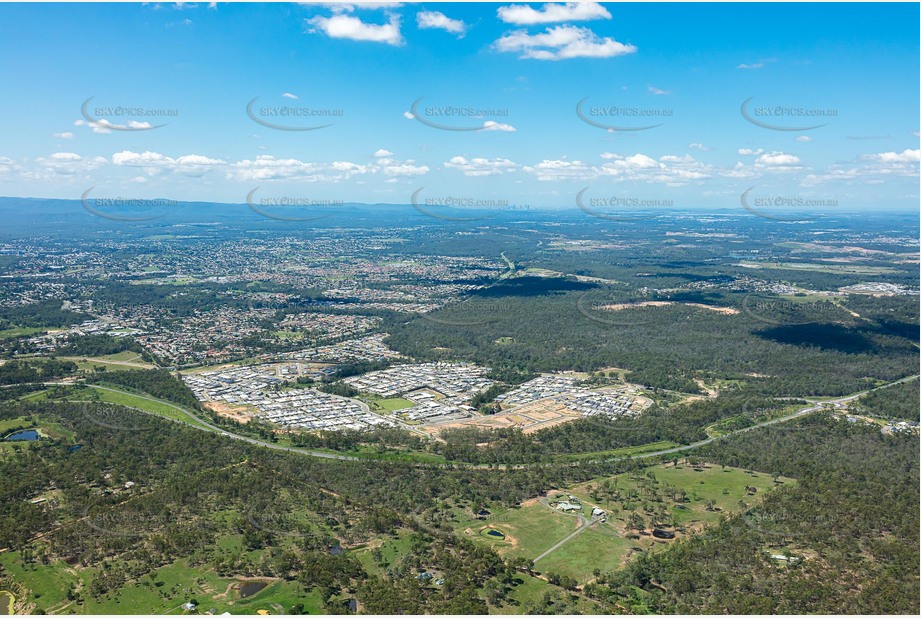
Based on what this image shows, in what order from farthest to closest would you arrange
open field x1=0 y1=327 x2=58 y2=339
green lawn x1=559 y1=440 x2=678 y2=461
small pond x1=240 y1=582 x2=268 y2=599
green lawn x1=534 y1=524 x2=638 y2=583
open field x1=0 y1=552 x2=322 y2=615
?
open field x1=0 y1=327 x2=58 y2=339 → green lawn x1=559 y1=440 x2=678 y2=461 → green lawn x1=534 y1=524 x2=638 y2=583 → small pond x1=240 y1=582 x2=268 y2=599 → open field x1=0 y1=552 x2=322 y2=615

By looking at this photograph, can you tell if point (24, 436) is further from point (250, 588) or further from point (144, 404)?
point (250, 588)

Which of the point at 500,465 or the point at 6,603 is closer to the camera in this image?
the point at 6,603

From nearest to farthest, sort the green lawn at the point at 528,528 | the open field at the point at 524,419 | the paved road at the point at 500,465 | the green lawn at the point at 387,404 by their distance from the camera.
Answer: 1. the green lawn at the point at 528,528
2. the paved road at the point at 500,465
3. the open field at the point at 524,419
4. the green lawn at the point at 387,404

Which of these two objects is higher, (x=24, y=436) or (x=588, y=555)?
(x=24, y=436)

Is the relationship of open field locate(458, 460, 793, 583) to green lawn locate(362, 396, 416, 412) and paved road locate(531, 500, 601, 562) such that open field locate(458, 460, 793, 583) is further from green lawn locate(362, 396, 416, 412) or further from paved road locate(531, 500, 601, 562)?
green lawn locate(362, 396, 416, 412)

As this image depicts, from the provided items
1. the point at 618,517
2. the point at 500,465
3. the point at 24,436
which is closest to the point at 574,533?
the point at 618,517

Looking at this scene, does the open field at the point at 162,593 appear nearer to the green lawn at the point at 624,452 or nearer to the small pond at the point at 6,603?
the small pond at the point at 6,603

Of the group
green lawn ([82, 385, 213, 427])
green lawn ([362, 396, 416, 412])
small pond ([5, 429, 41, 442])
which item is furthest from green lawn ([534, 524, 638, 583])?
small pond ([5, 429, 41, 442])

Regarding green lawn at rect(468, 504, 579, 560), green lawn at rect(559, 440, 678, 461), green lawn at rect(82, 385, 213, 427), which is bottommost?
green lawn at rect(559, 440, 678, 461)

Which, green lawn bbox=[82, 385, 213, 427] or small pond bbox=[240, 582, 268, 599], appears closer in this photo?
small pond bbox=[240, 582, 268, 599]

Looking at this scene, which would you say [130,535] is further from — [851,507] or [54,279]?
[54,279]

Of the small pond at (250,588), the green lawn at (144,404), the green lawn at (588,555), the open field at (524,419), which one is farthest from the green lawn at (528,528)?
the green lawn at (144,404)
